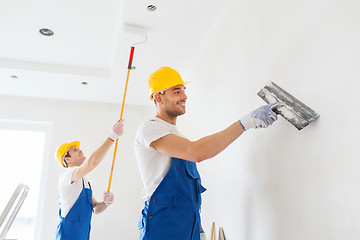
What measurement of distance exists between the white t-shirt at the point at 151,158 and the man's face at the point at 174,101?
0.47ft

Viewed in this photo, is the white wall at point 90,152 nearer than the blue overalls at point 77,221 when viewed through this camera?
No

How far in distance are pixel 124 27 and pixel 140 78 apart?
1.14 meters

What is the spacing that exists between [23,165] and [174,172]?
3515 millimetres

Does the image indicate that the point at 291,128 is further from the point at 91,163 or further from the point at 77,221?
the point at 77,221

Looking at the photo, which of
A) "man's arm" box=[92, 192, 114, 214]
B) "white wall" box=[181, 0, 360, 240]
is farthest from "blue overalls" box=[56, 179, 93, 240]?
"white wall" box=[181, 0, 360, 240]

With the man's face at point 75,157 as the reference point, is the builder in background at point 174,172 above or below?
below

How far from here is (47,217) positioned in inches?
153

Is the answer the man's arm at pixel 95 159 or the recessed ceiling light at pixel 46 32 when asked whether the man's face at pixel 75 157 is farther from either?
the recessed ceiling light at pixel 46 32

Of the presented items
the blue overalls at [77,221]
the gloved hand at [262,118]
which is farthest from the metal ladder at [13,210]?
the gloved hand at [262,118]

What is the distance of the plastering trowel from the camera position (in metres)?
1.12

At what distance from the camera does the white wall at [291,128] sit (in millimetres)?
978

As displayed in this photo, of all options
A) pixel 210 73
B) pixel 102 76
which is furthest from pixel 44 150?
pixel 210 73

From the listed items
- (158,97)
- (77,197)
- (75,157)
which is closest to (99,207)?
(77,197)

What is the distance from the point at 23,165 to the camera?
4117 millimetres
